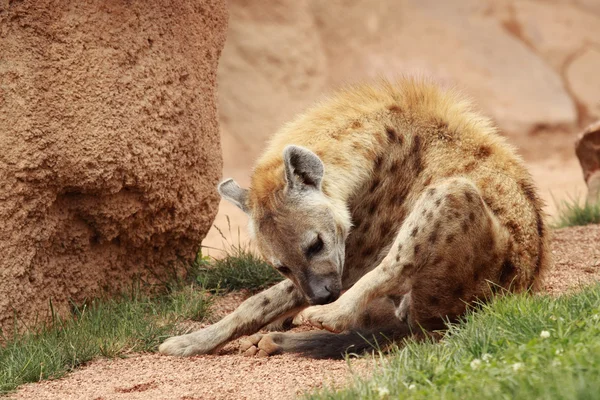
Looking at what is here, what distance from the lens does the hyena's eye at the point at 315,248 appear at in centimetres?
399

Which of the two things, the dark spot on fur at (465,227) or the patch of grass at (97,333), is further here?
the patch of grass at (97,333)

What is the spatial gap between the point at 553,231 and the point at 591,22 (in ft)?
25.1

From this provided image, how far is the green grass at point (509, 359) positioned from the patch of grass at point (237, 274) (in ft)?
5.56

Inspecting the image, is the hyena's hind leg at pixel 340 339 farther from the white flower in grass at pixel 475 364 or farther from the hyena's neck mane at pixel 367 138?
the white flower in grass at pixel 475 364

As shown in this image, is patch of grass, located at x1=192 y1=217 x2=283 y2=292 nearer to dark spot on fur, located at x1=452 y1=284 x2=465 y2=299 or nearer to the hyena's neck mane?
the hyena's neck mane

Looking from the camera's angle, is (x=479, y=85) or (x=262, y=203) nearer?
(x=262, y=203)

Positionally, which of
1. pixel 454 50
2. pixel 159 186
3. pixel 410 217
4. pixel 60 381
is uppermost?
pixel 454 50

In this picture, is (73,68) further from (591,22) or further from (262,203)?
(591,22)

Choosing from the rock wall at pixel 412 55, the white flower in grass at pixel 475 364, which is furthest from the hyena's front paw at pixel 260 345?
the rock wall at pixel 412 55

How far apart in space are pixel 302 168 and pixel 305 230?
272 mm

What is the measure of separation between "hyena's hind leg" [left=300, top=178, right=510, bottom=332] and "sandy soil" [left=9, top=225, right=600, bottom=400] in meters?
0.28

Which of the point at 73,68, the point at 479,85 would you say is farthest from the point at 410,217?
the point at 479,85

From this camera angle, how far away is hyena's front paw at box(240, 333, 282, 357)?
4148mm

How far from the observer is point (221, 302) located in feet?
16.4
